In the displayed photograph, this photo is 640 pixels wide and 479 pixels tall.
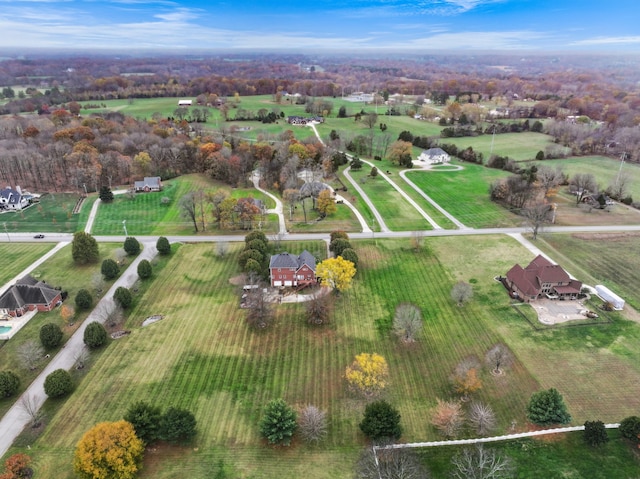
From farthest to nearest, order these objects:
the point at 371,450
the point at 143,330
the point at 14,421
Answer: the point at 143,330 < the point at 14,421 < the point at 371,450

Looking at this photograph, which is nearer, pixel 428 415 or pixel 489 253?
pixel 428 415

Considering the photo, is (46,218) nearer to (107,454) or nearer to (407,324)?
(107,454)

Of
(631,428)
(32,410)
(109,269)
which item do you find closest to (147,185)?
(109,269)

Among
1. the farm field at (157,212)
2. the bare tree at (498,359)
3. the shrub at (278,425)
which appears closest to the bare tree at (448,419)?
the bare tree at (498,359)

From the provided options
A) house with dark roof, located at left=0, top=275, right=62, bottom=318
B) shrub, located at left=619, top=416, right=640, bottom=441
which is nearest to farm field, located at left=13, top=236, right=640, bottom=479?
shrub, located at left=619, top=416, right=640, bottom=441

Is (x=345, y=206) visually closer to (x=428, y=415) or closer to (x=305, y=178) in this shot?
(x=305, y=178)

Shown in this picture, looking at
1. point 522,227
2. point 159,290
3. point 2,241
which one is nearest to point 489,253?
point 522,227

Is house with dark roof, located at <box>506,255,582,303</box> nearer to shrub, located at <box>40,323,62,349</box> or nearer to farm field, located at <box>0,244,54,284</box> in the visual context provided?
shrub, located at <box>40,323,62,349</box>
